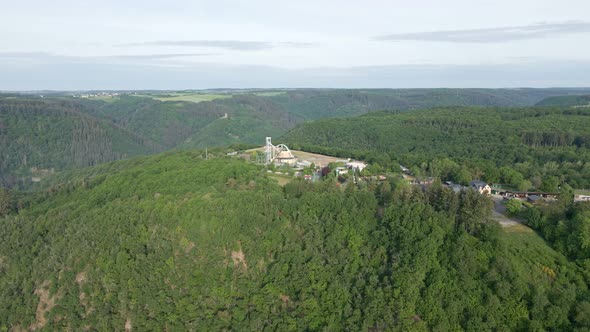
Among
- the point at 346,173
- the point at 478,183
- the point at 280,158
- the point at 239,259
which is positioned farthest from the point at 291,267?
the point at 280,158

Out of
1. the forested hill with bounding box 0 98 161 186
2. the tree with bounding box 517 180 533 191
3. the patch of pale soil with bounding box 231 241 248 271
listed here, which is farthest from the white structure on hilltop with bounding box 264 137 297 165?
the forested hill with bounding box 0 98 161 186

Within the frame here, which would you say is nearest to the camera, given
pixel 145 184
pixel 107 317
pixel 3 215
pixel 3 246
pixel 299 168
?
pixel 107 317

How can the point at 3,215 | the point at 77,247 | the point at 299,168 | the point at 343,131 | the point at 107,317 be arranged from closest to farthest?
the point at 107,317 < the point at 77,247 < the point at 3,215 < the point at 299,168 < the point at 343,131

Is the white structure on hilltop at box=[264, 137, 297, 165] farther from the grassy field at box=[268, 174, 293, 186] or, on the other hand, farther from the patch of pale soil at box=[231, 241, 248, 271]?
the patch of pale soil at box=[231, 241, 248, 271]

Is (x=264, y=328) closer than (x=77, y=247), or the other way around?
(x=264, y=328)

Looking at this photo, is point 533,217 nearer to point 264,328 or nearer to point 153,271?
point 264,328

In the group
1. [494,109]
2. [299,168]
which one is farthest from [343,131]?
[299,168]

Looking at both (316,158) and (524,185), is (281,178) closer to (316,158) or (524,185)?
(316,158)
